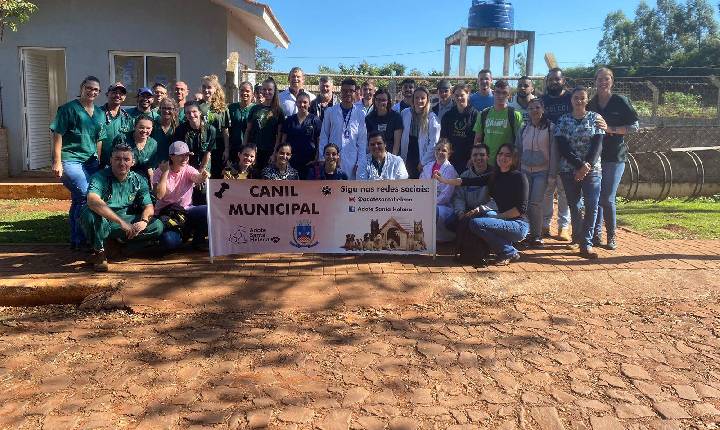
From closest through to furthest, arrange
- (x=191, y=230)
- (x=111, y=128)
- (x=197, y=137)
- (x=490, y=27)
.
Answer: (x=111, y=128), (x=191, y=230), (x=197, y=137), (x=490, y=27)

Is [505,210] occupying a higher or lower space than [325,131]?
lower

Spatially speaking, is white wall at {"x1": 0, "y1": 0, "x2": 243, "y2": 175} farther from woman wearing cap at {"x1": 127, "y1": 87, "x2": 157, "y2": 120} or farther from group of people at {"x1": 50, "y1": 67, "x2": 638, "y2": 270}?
woman wearing cap at {"x1": 127, "y1": 87, "x2": 157, "y2": 120}

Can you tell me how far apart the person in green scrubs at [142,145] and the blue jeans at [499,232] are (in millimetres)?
3459

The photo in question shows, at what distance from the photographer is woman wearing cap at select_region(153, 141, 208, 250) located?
20.2 ft

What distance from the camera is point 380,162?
6.54 meters

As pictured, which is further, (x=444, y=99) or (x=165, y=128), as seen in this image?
(x=444, y=99)

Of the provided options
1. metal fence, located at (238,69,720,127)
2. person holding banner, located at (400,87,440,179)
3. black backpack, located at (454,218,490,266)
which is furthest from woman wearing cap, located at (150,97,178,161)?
metal fence, located at (238,69,720,127)

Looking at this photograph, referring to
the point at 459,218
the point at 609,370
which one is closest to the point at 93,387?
the point at 609,370

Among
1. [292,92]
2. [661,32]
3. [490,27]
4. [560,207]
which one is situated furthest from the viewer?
[661,32]

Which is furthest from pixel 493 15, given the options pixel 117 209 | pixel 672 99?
pixel 117 209

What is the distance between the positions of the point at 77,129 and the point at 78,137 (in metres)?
0.08

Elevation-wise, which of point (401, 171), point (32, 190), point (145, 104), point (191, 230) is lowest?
point (191, 230)

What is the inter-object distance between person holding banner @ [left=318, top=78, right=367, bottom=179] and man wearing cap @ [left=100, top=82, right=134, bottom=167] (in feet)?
7.14

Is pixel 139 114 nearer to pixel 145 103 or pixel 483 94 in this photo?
pixel 145 103
